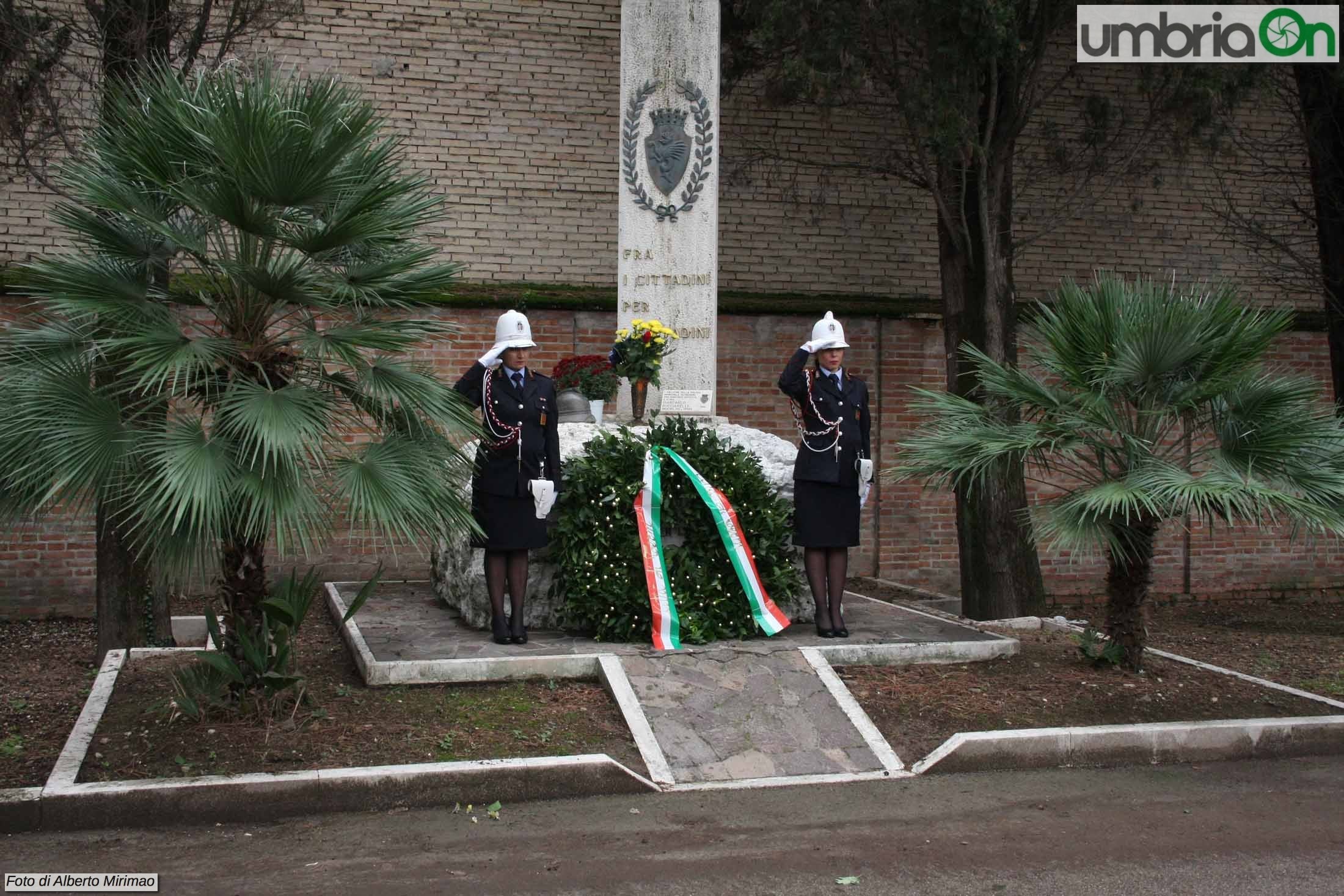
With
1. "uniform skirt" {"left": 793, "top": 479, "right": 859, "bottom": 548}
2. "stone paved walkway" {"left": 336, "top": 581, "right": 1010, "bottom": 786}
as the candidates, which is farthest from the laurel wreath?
"stone paved walkway" {"left": 336, "top": 581, "right": 1010, "bottom": 786}

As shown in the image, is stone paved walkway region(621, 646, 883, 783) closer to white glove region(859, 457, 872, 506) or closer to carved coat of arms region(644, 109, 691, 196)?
white glove region(859, 457, 872, 506)

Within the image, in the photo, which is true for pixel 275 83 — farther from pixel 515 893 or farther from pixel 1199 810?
pixel 1199 810

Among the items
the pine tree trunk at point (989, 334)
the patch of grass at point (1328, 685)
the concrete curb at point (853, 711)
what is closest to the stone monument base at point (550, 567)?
the concrete curb at point (853, 711)

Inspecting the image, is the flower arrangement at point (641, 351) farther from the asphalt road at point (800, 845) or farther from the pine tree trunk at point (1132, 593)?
the asphalt road at point (800, 845)

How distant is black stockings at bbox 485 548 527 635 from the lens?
708cm

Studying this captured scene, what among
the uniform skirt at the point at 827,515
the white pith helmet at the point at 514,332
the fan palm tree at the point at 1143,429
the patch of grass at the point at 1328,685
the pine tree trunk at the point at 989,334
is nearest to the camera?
the fan palm tree at the point at 1143,429

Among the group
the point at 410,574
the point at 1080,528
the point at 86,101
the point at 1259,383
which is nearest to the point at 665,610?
the point at 1080,528

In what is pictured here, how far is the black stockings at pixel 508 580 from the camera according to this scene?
708 cm

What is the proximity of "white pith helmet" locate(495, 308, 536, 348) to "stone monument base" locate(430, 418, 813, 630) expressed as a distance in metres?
0.86

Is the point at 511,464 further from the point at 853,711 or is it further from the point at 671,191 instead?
the point at 671,191

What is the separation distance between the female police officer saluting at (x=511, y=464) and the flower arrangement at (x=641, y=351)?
3.51 feet

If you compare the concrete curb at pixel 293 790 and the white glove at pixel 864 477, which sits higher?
the white glove at pixel 864 477

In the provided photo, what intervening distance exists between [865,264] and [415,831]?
8440 mm

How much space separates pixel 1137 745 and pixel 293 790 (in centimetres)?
402
